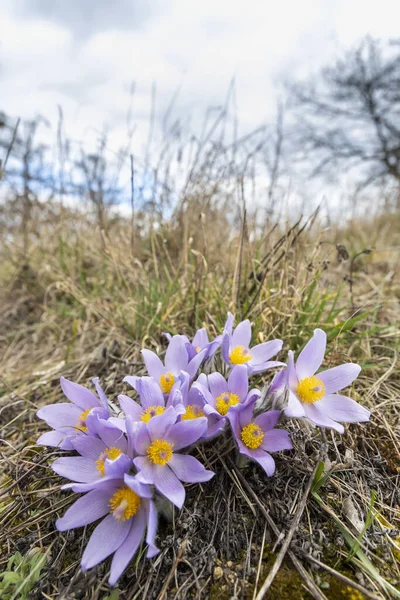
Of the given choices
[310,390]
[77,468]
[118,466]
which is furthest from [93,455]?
[310,390]

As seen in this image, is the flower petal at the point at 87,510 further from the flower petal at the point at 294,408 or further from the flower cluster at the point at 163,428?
the flower petal at the point at 294,408

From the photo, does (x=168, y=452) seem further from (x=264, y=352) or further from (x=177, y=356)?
(x=264, y=352)

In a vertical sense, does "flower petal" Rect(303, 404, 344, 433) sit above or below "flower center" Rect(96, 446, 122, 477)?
above

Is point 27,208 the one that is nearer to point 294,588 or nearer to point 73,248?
point 73,248

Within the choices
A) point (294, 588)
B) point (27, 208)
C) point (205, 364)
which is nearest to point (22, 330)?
point (27, 208)

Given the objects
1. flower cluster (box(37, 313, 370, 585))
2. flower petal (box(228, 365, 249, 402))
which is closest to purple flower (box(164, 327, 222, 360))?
flower cluster (box(37, 313, 370, 585))

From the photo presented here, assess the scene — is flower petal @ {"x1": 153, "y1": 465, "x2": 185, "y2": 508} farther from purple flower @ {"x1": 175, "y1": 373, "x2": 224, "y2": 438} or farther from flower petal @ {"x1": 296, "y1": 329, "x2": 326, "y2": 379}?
flower petal @ {"x1": 296, "y1": 329, "x2": 326, "y2": 379}
